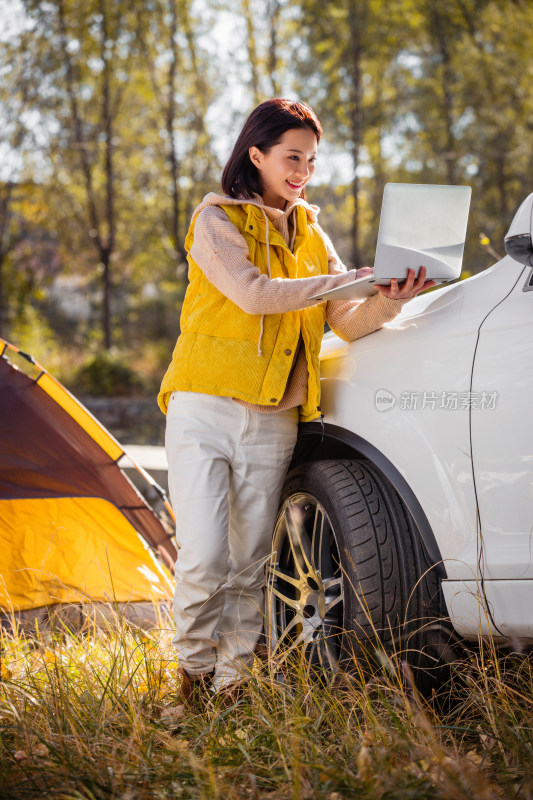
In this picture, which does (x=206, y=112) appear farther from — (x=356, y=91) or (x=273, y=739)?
(x=273, y=739)

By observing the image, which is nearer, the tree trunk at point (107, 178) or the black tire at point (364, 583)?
the black tire at point (364, 583)

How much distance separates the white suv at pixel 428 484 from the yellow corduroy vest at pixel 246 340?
18cm

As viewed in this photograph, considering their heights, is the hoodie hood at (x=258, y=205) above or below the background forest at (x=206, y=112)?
below

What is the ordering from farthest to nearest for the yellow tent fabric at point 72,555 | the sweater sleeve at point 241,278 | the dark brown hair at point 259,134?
the yellow tent fabric at point 72,555, the dark brown hair at point 259,134, the sweater sleeve at point 241,278

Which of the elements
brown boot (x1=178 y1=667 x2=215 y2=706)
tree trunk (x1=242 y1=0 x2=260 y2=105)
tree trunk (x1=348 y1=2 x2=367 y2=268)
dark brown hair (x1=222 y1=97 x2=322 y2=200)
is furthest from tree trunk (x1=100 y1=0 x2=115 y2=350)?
brown boot (x1=178 y1=667 x2=215 y2=706)

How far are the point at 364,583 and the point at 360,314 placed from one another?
0.87 m

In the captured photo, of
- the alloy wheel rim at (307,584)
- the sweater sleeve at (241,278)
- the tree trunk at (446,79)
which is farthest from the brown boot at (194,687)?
the tree trunk at (446,79)

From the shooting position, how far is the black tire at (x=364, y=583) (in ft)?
7.63

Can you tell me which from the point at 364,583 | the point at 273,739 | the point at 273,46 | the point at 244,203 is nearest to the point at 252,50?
the point at 273,46

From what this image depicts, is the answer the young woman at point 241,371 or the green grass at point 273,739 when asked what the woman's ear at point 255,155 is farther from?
the green grass at point 273,739

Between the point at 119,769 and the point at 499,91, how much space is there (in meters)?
15.1

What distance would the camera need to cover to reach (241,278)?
2529mm

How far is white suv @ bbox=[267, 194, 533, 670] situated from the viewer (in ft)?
6.86

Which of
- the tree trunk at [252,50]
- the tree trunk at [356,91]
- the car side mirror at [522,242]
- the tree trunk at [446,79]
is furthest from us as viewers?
the tree trunk at [446,79]
